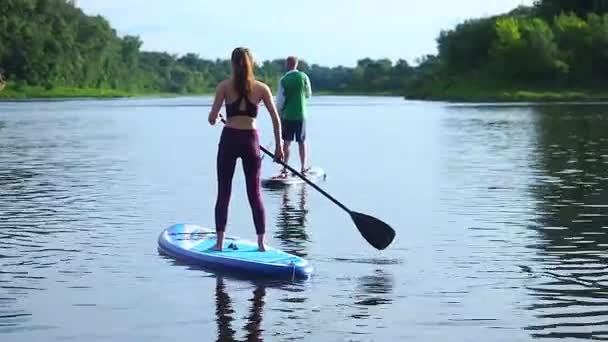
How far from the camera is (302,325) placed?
26.5ft

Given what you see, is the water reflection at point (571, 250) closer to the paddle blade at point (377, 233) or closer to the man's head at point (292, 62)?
the paddle blade at point (377, 233)

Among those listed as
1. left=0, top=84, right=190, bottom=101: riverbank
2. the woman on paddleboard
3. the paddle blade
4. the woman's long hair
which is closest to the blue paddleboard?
the woman on paddleboard

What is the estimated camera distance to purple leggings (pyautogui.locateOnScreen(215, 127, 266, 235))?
10.3 m

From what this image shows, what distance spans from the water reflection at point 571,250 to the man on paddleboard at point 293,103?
3.79 meters

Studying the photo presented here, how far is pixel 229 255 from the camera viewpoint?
33.7 feet

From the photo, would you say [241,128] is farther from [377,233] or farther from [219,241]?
[377,233]

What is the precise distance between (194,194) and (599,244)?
283 inches

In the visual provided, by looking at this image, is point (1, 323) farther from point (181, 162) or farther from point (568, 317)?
point (181, 162)

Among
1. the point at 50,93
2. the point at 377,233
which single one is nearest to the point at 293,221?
the point at 377,233

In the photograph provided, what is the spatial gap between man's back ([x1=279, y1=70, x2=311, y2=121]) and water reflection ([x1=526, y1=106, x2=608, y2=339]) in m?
3.87

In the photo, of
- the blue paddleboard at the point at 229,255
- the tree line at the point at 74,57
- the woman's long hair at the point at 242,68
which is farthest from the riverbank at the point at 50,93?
the woman's long hair at the point at 242,68

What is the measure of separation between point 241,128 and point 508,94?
86816 mm

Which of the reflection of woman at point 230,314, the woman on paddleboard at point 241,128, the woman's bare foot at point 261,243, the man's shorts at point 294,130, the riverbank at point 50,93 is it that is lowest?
the riverbank at point 50,93

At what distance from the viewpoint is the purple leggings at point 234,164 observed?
10344mm
